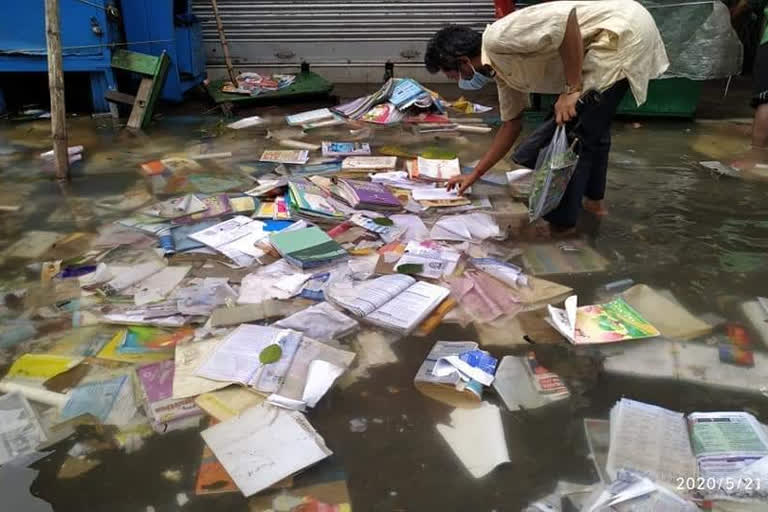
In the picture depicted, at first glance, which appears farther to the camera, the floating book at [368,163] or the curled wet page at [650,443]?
the floating book at [368,163]

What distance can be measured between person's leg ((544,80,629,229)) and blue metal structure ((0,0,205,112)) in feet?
12.4

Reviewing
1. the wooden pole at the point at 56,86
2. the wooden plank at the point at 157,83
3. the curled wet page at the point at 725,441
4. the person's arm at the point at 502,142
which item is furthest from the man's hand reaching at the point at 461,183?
the wooden plank at the point at 157,83

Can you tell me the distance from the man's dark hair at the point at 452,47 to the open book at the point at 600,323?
1018 millimetres

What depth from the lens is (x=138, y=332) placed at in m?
2.04

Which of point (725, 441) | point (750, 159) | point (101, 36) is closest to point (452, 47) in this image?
point (725, 441)

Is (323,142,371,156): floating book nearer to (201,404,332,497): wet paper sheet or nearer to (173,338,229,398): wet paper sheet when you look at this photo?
(173,338,229,398): wet paper sheet

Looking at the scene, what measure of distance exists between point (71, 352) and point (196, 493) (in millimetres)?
785

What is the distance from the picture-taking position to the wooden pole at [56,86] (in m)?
3.29

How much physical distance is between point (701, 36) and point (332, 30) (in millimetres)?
3242

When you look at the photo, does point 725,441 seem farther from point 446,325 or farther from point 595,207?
point 595,207

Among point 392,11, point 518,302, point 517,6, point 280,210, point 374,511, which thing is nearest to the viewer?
point 374,511

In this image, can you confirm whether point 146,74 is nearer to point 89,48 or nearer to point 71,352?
point 89,48

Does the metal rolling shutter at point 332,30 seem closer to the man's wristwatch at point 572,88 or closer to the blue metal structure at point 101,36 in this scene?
the blue metal structure at point 101,36

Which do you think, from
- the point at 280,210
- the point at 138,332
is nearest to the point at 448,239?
the point at 280,210
